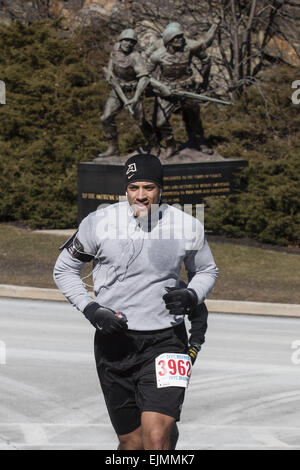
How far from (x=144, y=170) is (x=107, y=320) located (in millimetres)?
896

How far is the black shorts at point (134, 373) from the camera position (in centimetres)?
480

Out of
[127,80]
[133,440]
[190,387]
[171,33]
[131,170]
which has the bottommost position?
[190,387]

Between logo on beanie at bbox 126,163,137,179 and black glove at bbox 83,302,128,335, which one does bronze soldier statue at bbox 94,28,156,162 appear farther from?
black glove at bbox 83,302,128,335

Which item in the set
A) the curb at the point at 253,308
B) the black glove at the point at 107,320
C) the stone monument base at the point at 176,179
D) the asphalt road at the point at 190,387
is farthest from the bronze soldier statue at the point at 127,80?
the black glove at the point at 107,320

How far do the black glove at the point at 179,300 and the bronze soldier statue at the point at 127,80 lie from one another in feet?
50.0

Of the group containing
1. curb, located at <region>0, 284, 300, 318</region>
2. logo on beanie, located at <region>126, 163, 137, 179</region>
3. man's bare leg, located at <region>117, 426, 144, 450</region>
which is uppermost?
logo on beanie, located at <region>126, 163, 137, 179</region>

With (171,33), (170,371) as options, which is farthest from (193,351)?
(171,33)

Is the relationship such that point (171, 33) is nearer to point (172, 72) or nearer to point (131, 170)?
point (172, 72)

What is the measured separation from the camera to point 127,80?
801 inches

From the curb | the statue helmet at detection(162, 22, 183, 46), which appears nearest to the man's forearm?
the curb

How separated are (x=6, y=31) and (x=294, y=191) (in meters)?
15.5

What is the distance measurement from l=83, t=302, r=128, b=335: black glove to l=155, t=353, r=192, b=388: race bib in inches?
10.9

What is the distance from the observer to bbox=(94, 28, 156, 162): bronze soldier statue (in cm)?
1986

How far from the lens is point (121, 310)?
16.1ft
